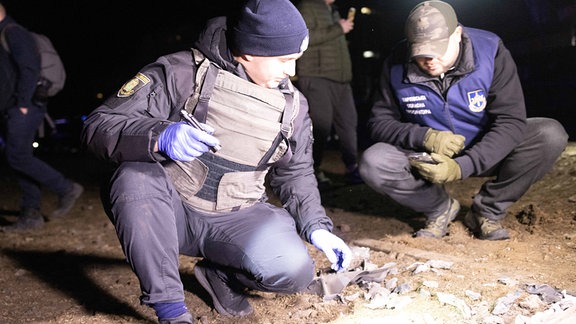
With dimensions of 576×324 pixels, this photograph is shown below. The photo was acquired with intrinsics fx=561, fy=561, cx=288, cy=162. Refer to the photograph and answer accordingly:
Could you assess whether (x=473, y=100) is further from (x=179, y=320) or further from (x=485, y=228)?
(x=179, y=320)

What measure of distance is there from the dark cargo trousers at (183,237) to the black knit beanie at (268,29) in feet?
2.13

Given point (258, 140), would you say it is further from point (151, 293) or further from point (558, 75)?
point (558, 75)

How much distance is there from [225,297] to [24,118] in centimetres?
292

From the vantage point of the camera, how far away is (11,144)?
4.69 metres

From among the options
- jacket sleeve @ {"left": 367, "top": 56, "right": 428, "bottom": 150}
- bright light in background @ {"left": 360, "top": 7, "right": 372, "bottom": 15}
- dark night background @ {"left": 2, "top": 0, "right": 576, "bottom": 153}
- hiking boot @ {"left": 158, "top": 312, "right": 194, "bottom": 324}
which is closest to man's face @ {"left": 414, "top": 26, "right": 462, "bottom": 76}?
jacket sleeve @ {"left": 367, "top": 56, "right": 428, "bottom": 150}

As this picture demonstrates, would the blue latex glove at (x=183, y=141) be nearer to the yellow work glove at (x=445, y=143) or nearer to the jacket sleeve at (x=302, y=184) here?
the jacket sleeve at (x=302, y=184)

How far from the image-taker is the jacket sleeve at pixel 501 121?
11.0ft

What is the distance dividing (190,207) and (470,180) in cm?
334

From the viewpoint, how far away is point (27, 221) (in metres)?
4.96

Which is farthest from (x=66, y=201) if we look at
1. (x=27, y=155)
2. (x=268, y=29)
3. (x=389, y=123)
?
(x=268, y=29)

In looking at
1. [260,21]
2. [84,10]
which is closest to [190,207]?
[260,21]

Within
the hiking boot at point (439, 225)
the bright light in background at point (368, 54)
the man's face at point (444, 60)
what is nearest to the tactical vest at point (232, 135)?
the man's face at point (444, 60)

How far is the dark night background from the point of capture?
21.6ft

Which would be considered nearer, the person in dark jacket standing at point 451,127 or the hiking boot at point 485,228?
the person in dark jacket standing at point 451,127
